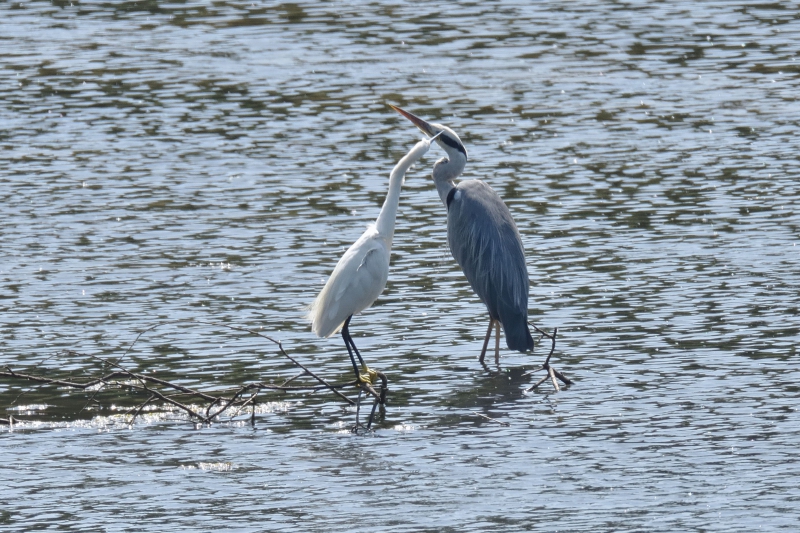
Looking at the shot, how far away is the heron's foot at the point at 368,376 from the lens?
9.97 m

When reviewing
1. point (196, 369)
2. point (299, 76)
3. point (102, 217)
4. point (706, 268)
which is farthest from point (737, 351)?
point (299, 76)

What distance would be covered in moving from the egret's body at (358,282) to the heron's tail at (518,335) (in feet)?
3.76

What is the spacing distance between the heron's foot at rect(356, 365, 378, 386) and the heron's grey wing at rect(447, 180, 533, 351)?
4.06 feet

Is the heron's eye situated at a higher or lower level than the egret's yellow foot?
→ higher

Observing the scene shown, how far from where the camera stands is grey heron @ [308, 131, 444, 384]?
10.2 m

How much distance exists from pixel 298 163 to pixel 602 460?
10168mm

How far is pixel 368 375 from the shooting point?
33.2ft

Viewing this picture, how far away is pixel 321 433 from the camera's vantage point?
9500mm

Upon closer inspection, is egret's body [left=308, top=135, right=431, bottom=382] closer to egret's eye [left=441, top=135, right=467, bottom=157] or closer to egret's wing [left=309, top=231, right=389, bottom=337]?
egret's wing [left=309, top=231, right=389, bottom=337]

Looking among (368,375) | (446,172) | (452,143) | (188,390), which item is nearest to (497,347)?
(368,375)

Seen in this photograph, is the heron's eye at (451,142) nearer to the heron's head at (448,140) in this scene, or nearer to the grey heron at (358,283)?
the heron's head at (448,140)

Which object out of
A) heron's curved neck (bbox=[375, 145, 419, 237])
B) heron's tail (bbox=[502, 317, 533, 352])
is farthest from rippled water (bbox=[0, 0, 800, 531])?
heron's curved neck (bbox=[375, 145, 419, 237])

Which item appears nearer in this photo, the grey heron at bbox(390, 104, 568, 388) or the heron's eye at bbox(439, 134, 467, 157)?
the grey heron at bbox(390, 104, 568, 388)

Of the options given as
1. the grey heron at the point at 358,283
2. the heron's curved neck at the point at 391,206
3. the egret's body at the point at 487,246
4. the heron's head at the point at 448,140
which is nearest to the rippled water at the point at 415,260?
the egret's body at the point at 487,246
